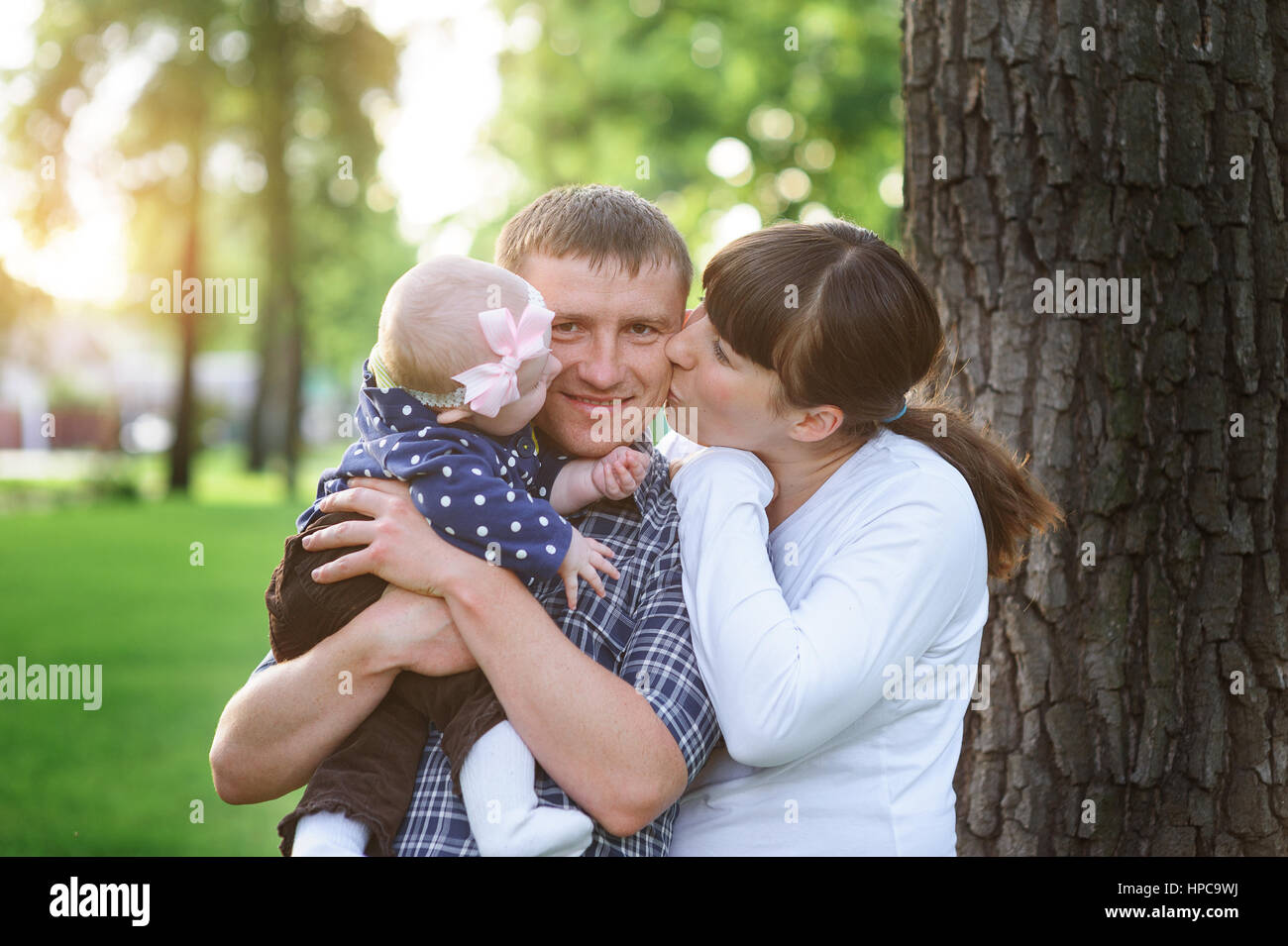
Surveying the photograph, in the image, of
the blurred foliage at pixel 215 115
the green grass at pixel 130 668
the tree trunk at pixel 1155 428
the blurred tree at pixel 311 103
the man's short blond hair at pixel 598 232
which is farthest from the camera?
the blurred tree at pixel 311 103

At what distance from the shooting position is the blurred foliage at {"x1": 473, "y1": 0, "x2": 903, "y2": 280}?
12.4 metres

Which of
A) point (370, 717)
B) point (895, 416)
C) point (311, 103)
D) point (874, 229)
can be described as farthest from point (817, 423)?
point (311, 103)

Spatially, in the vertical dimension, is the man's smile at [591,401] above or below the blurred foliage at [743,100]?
below

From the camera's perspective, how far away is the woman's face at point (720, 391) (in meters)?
2.34

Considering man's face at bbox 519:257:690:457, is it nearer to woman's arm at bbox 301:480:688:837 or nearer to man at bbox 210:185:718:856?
man at bbox 210:185:718:856

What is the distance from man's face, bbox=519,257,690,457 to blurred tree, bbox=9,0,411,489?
54.9 feet

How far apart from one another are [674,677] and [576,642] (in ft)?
0.83

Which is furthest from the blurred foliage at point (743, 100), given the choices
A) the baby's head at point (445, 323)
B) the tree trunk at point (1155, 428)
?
the baby's head at point (445, 323)

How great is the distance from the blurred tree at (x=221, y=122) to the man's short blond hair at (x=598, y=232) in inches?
652

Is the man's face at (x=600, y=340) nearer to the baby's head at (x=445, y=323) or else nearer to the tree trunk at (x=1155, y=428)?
the baby's head at (x=445, y=323)

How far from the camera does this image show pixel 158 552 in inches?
584

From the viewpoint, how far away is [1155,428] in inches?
117
